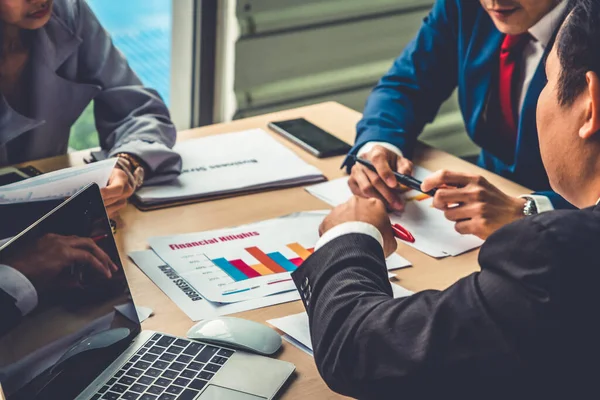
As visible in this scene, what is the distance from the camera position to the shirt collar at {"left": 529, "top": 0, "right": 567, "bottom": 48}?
1.66m

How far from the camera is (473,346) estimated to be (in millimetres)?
833

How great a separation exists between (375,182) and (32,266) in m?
0.82

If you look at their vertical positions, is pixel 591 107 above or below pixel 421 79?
above

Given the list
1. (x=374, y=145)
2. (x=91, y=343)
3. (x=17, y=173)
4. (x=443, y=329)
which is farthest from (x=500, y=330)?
(x=17, y=173)

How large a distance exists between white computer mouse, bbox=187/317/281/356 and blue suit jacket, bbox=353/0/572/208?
28.8 inches

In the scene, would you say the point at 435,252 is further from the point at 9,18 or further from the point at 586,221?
the point at 9,18

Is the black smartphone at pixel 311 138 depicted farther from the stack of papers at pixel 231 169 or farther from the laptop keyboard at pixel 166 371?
the laptop keyboard at pixel 166 371

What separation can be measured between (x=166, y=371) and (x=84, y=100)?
0.90 metres

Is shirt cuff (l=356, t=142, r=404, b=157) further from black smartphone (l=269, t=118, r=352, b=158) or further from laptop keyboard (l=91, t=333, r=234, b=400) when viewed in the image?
laptop keyboard (l=91, t=333, r=234, b=400)

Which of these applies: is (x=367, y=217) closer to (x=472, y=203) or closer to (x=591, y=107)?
(x=472, y=203)

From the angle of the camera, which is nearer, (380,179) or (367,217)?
(367,217)

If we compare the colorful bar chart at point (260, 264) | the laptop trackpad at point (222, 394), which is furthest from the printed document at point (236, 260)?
the laptop trackpad at point (222, 394)

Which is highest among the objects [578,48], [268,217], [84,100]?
[578,48]

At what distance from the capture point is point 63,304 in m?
0.98
